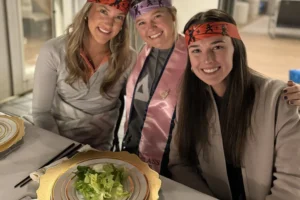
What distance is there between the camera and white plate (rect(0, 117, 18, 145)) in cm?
119

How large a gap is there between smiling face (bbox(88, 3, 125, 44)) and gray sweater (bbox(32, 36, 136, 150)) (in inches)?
5.2

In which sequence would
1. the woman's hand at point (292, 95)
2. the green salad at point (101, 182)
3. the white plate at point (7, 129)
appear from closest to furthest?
the green salad at point (101, 182)
the woman's hand at point (292, 95)
the white plate at point (7, 129)

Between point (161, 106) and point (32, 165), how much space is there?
1.98 ft

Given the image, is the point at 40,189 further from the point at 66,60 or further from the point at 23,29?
the point at 23,29

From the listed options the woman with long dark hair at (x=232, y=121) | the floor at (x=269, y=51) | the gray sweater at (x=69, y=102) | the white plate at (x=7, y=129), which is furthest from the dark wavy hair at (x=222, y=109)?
the floor at (x=269, y=51)

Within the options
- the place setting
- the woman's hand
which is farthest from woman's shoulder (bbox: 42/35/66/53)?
the woman's hand

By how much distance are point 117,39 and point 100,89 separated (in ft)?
0.81

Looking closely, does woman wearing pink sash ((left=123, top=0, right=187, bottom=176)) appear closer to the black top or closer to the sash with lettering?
the sash with lettering

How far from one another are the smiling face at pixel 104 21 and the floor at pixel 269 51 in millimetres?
2638

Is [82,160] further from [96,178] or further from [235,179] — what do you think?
[235,179]

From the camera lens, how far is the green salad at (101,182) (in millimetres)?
917

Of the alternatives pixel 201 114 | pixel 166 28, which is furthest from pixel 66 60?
pixel 201 114

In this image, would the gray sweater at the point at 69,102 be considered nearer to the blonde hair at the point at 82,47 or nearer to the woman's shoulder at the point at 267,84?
the blonde hair at the point at 82,47

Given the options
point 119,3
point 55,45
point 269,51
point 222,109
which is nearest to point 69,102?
point 55,45
